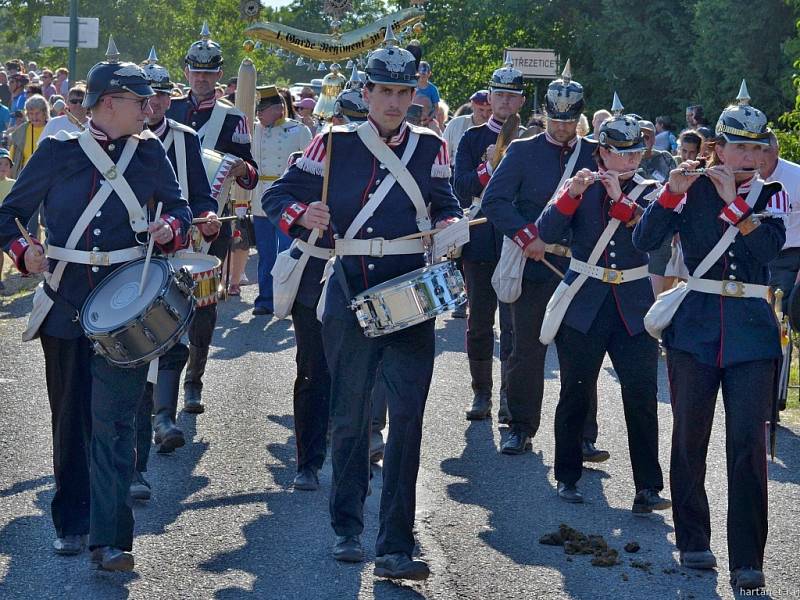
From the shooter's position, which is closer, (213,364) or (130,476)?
(130,476)

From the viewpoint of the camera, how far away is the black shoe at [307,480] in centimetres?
813

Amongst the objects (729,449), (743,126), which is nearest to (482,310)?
(729,449)

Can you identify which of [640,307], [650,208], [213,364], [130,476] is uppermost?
[650,208]

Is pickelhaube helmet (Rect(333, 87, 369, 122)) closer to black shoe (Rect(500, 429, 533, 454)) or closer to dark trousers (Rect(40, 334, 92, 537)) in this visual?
black shoe (Rect(500, 429, 533, 454))

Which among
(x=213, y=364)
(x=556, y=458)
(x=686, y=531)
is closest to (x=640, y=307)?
(x=556, y=458)

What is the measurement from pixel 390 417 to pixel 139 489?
5.66ft

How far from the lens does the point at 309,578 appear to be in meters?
6.57

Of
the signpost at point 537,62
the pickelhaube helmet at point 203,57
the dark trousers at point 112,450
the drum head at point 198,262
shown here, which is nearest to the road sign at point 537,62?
the signpost at point 537,62

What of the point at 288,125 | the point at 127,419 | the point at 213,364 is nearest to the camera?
the point at 127,419

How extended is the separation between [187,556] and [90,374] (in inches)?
36.3

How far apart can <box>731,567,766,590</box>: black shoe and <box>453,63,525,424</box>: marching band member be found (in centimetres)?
336

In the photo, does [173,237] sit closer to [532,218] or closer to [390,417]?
[390,417]

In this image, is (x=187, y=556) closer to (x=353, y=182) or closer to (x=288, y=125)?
(x=353, y=182)

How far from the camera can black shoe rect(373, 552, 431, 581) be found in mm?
6473
